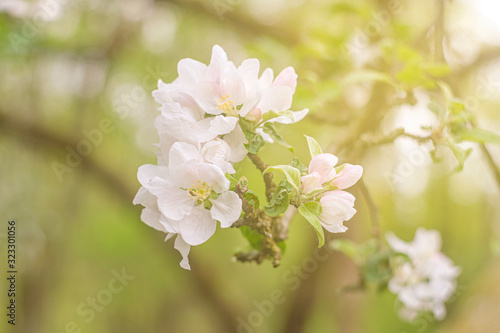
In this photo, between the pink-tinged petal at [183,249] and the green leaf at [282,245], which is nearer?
the pink-tinged petal at [183,249]

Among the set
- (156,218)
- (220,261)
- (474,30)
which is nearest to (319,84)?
(156,218)

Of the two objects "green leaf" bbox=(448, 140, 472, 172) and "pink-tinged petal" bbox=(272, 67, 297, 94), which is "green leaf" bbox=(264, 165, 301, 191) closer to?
"pink-tinged petal" bbox=(272, 67, 297, 94)

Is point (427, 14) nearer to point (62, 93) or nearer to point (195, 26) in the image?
point (195, 26)

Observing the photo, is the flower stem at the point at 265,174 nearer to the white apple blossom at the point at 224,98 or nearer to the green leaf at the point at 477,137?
the white apple blossom at the point at 224,98

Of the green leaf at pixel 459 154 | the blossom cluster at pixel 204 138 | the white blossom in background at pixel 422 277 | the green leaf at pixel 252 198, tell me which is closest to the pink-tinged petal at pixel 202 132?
the blossom cluster at pixel 204 138

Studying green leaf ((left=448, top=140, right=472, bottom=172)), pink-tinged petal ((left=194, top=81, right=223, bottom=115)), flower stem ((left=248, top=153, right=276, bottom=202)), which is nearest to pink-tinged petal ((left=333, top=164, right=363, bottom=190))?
flower stem ((left=248, top=153, right=276, bottom=202))

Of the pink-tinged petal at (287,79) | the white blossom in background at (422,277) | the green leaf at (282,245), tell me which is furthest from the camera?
the white blossom in background at (422,277)
